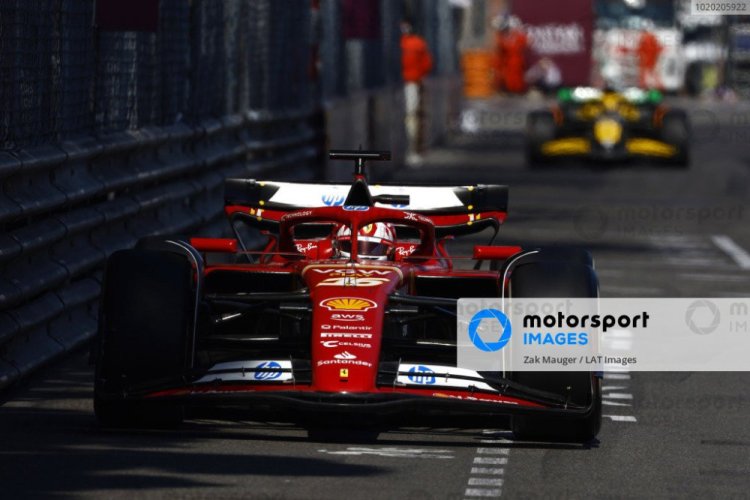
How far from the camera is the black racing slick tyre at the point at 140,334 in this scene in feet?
26.5

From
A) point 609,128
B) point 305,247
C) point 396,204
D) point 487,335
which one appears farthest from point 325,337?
point 609,128

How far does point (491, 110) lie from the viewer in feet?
171

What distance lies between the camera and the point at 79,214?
1105 centimetres

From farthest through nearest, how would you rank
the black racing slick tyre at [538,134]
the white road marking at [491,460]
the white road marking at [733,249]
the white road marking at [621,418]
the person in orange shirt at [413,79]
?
the person in orange shirt at [413,79] → the black racing slick tyre at [538,134] → the white road marking at [733,249] → the white road marking at [621,418] → the white road marking at [491,460]

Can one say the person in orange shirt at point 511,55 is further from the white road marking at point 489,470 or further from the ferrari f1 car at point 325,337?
the white road marking at point 489,470

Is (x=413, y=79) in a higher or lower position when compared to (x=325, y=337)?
lower

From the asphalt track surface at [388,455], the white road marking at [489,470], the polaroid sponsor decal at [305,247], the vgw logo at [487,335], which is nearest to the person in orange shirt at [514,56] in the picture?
the asphalt track surface at [388,455]

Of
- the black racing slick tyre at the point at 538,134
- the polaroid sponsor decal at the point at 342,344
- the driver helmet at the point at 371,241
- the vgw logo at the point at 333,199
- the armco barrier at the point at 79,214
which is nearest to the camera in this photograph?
the polaroid sponsor decal at the point at 342,344

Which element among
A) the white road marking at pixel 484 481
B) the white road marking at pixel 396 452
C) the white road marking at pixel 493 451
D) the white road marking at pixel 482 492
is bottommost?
the white road marking at pixel 493 451

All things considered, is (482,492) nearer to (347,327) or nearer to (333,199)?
(347,327)

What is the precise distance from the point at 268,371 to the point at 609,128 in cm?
2138

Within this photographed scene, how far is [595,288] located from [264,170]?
9.38 metres

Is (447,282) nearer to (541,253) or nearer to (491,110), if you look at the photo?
(541,253)

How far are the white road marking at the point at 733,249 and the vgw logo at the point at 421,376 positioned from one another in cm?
891
